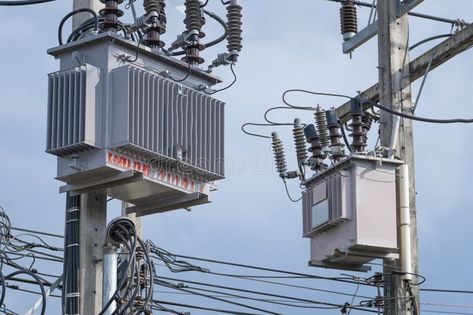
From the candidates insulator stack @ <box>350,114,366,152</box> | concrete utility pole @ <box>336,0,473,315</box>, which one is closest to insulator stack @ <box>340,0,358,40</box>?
concrete utility pole @ <box>336,0,473,315</box>

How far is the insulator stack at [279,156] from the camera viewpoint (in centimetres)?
1380

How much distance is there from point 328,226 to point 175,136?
8.45ft

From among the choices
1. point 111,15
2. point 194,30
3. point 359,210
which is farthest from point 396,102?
point 111,15

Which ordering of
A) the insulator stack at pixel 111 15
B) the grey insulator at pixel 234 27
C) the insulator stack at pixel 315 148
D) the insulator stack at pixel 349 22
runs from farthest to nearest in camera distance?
1. the insulator stack at pixel 349 22
2. the insulator stack at pixel 315 148
3. the grey insulator at pixel 234 27
4. the insulator stack at pixel 111 15

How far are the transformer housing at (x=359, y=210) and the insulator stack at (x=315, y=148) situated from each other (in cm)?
29

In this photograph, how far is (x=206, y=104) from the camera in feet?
36.5

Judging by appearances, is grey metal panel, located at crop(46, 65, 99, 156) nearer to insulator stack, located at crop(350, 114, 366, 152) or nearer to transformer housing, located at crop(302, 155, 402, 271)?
transformer housing, located at crop(302, 155, 402, 271)

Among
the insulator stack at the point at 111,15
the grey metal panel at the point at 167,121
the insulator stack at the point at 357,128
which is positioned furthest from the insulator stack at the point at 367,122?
the insulator stack at the point at 111,15

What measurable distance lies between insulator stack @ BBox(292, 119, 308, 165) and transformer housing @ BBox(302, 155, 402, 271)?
1.92ft

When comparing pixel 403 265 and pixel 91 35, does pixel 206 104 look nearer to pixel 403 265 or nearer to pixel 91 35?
pixel 91 35

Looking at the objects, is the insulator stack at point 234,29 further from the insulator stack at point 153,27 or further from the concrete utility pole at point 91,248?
the concrete utility pole at point 91,248

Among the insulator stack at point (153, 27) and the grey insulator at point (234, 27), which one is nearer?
the insulator stack at point (153, 27)

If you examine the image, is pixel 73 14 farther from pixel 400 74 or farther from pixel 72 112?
pixel 400 74

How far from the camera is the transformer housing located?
12.5m
